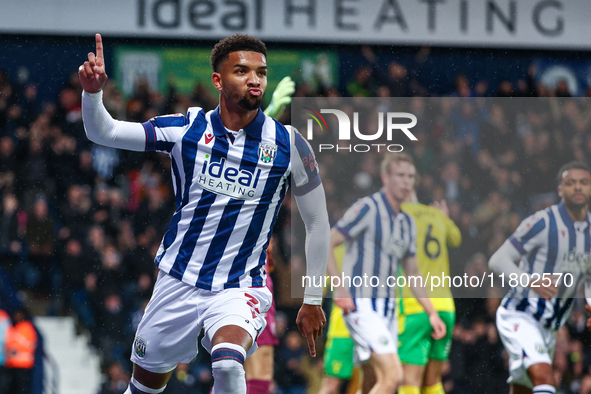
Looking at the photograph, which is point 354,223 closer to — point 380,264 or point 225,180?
point 380,264

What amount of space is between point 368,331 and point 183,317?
299cm

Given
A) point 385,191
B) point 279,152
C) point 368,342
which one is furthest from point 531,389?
point 279,152

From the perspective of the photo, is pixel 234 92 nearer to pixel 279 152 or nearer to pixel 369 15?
pixel 279 152

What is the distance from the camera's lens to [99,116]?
3.72 metres

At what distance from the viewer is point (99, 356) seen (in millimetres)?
8633

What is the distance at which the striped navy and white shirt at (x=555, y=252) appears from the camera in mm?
6656

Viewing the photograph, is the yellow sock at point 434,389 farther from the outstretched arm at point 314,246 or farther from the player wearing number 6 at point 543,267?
the outstretched arm at point 314,246

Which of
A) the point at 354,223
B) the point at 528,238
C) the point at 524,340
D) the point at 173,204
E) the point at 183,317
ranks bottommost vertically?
the point at 524,340

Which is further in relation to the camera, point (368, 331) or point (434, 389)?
point (434, 389)

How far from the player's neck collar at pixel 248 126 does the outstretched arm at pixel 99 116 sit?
1.19 feet

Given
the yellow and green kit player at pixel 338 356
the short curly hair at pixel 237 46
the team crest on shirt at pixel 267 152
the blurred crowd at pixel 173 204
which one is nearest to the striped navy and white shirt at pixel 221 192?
the team crest on shirt at pixel 267 152

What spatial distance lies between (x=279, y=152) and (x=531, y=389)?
12.6 ft

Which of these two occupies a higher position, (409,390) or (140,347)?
(140,347)

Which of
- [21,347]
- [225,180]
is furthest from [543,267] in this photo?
[21,347]
